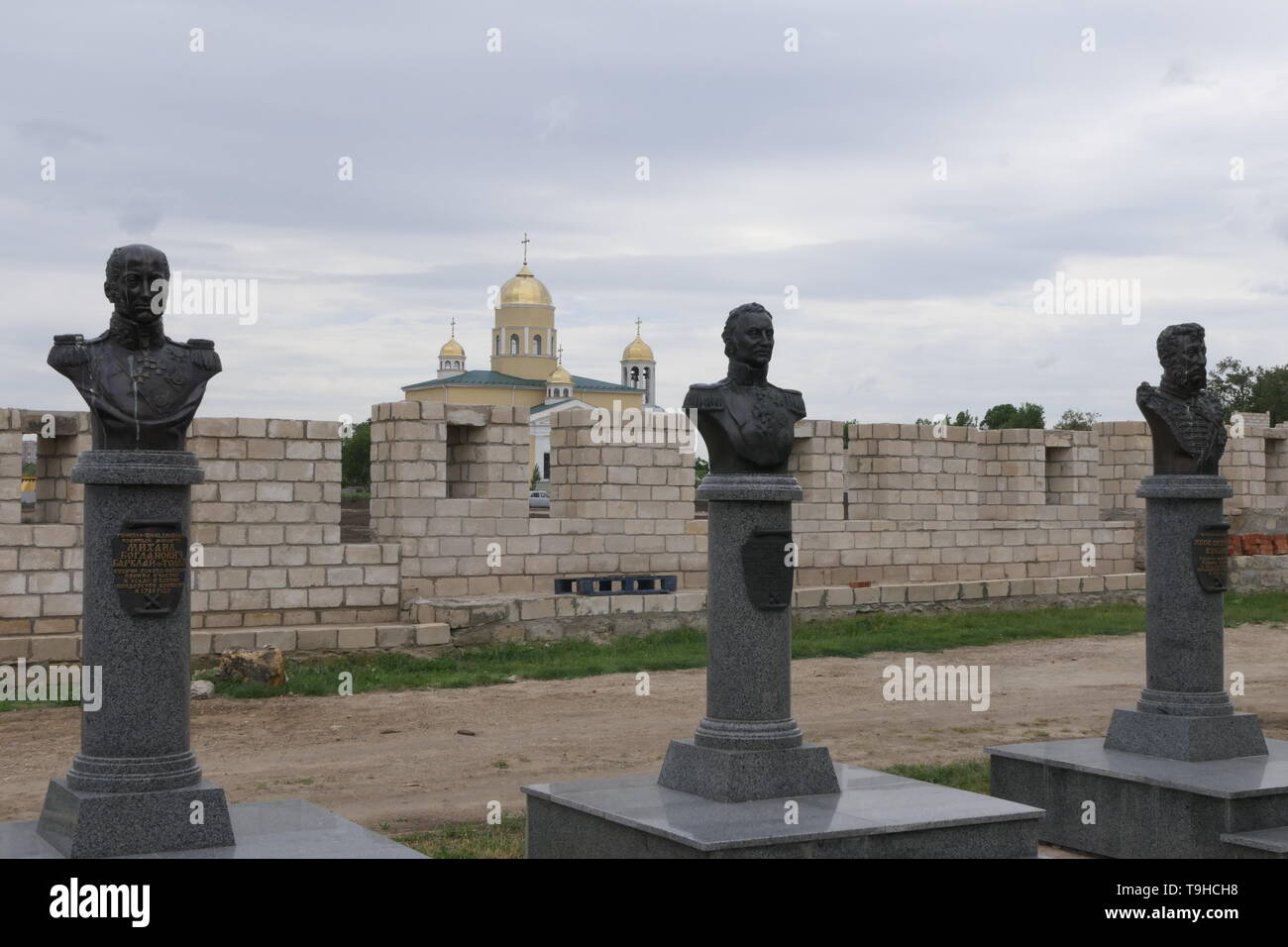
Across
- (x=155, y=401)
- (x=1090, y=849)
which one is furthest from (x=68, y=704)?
(x=1090, y=849)

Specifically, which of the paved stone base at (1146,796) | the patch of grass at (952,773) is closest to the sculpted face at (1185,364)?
the paved stone base at (1146,796)

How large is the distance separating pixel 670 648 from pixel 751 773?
8.58m

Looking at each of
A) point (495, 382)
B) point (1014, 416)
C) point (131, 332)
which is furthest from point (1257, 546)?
point (495, 382)

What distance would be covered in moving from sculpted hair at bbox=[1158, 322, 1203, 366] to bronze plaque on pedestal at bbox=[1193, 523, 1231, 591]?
3.38 ft

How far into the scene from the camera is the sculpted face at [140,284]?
20.0 ft

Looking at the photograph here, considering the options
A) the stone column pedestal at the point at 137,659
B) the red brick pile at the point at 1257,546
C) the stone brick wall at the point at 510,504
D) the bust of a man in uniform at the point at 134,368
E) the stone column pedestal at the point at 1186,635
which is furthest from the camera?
the red brick pile at the point at 1257,546

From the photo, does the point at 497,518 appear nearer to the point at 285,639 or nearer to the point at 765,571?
the point at 285,639

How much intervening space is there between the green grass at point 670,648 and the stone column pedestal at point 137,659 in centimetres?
654

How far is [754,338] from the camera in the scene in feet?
24.0

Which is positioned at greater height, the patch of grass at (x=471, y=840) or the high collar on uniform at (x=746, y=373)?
the high collar on uniform at (x=746, y=373)

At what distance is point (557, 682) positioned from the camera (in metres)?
13.5

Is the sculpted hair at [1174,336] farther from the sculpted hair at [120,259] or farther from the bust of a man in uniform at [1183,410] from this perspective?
the sculpted hair at [120,259]
